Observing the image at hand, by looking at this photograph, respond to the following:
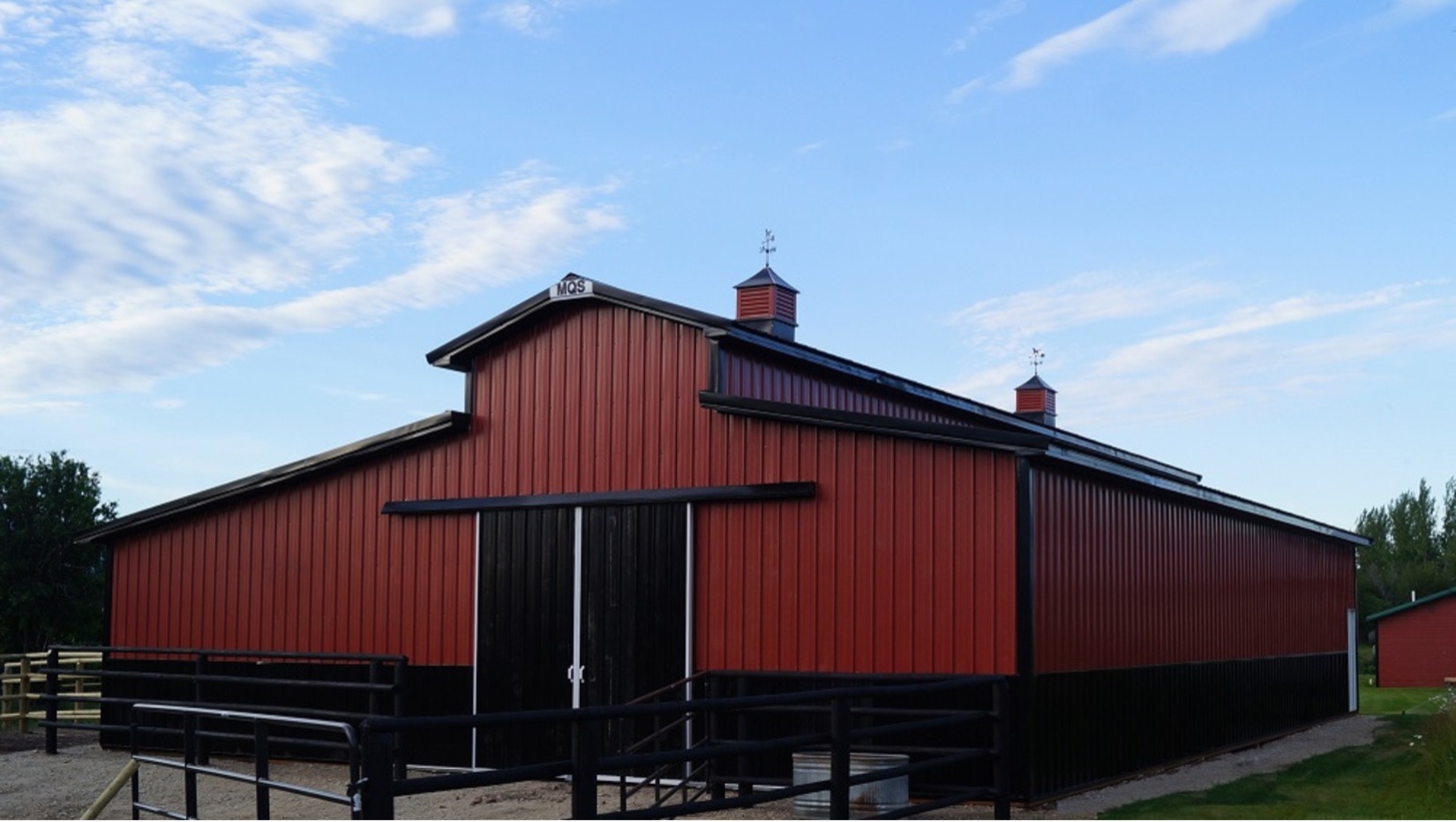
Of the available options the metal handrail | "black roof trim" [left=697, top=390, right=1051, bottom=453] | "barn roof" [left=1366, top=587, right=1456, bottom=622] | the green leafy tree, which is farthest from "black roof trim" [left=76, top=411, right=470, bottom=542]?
the green leafy tree

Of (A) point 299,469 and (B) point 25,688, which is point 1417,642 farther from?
(B) point 25,688

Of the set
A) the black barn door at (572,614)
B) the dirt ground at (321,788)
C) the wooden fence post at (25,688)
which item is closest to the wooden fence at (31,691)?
→ the wooden fence post at (25,688)

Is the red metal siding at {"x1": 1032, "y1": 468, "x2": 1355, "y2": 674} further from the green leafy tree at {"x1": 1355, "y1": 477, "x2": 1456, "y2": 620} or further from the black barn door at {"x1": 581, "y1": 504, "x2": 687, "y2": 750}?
the green leafy tree at {"x1": 1355, "y1": 477, "x2": 1456, "y2": 620}

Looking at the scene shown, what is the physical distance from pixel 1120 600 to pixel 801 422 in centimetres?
423

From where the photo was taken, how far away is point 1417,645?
43.5m

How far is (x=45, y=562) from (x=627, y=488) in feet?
164

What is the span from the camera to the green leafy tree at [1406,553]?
73625 millimetres

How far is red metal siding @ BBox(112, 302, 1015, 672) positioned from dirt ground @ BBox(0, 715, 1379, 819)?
149 cm

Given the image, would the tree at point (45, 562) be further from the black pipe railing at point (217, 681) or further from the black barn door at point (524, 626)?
the black barn door at point (524, 626)

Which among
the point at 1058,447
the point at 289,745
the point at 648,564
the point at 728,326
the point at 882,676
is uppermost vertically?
the point at 728,326

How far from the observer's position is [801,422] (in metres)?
14.9

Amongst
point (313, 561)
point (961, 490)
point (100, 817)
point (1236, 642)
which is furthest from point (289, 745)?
point (1236, 642)

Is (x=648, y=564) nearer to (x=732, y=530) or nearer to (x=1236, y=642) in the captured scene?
(x=732, y=530)

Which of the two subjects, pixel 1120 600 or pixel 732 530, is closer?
pixel 732 530
